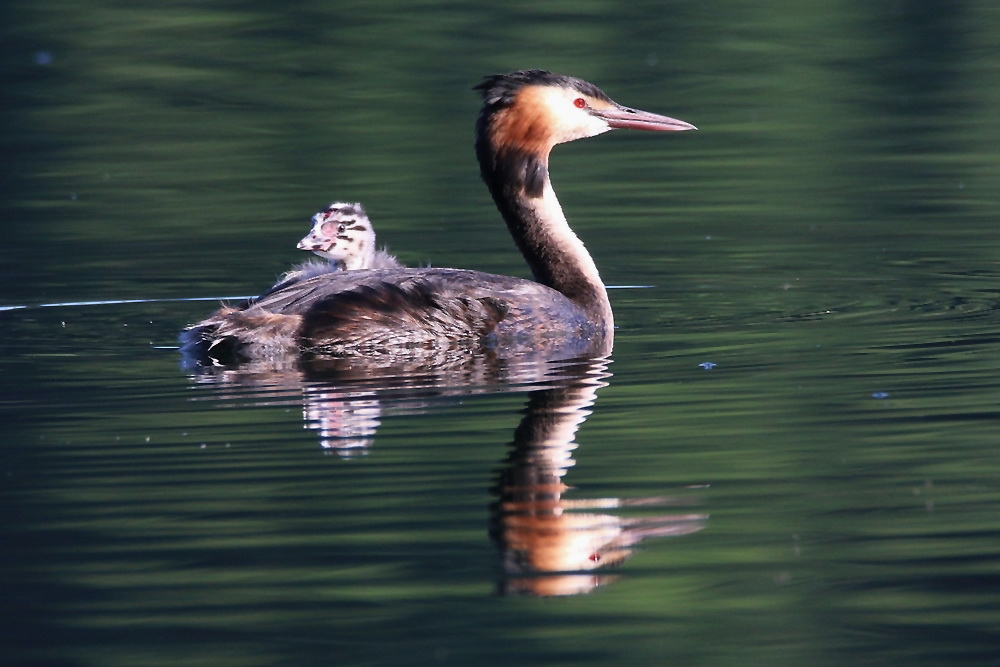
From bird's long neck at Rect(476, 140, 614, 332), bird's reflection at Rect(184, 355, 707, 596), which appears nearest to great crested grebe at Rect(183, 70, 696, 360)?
bird's long neck at Rect(476, 140, 614, 332)

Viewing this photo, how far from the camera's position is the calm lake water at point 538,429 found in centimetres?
560

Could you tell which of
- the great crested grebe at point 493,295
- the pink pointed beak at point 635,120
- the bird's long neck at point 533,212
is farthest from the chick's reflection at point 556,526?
the pink pointed beak at point 635,120

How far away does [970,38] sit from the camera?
79.8ft

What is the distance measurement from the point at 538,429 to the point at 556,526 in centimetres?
137

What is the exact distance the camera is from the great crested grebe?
9.45 metres

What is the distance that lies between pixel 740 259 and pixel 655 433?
486cm

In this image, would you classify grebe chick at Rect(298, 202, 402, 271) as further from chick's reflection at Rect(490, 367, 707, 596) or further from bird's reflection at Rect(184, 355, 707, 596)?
chick's reflection at Rect(490, 367, 707, 596)

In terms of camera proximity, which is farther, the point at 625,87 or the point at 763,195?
the point at 625,87

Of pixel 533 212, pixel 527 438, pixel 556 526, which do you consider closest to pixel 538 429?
pixel 527 438

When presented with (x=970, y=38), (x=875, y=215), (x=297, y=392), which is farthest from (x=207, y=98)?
(x=297, y=392)

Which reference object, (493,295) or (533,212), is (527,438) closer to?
(493,295)

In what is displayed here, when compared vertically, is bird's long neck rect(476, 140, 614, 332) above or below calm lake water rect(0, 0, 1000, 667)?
above

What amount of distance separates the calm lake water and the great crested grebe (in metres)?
0.36

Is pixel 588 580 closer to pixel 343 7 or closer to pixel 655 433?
pixel 655 433
